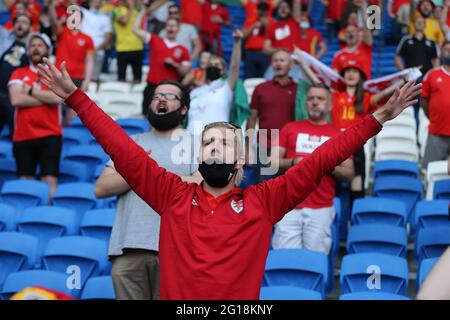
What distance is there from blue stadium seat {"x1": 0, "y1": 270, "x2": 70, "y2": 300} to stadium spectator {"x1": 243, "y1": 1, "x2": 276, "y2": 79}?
614 cm

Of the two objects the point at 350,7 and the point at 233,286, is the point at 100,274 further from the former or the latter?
the point at 350,7

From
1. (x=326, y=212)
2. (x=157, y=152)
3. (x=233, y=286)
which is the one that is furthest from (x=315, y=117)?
(x=233, y=286)

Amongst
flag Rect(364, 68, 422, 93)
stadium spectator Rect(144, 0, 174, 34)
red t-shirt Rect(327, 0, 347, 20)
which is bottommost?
flag Rect(364, 68, 422, 93)

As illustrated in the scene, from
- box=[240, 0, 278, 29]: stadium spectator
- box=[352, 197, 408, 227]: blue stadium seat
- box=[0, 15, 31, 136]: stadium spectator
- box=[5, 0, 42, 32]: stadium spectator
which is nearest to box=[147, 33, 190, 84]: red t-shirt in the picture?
box=[0, 15, 31, 136]: stadium spectator

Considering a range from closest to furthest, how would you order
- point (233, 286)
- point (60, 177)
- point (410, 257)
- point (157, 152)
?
point (233, 286), point (157, 152), point (410, 257), point (60, 177)

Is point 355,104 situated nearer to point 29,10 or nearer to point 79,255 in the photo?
point 79,255

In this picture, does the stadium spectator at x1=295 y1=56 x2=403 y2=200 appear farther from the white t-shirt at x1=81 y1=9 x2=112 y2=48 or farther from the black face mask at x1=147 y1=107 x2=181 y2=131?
the white t-shirt at x1=81 y1=9 x2=112 y2=48

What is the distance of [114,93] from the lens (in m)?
11.3

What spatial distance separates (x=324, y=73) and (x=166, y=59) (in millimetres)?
2353

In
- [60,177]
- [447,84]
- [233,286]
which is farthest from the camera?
[60,177]

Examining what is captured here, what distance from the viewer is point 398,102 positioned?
3.55 m

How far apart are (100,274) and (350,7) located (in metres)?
7.03

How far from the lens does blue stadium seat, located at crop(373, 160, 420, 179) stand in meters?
8.50

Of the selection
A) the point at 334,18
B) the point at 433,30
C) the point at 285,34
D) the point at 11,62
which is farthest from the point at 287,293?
the point at 334,18
